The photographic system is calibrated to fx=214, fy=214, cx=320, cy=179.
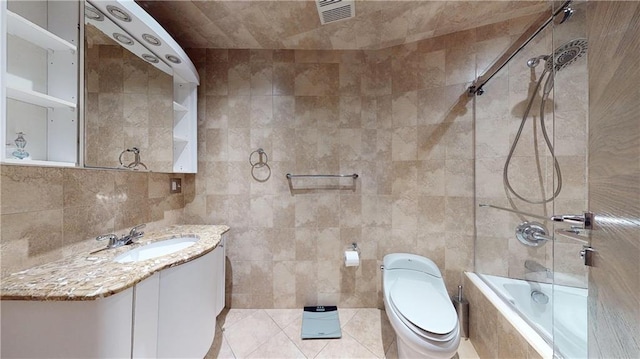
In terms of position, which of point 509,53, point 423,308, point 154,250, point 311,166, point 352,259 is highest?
point 509,53

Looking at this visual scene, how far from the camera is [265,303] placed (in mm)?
1785

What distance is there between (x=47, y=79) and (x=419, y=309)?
2.07m

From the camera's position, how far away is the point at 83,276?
2.64 feet

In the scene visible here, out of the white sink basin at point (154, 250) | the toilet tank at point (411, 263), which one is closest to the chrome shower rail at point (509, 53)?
the toilet tank at point (411, 263)

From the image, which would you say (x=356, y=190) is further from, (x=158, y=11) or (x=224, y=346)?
(x=158, y=11)

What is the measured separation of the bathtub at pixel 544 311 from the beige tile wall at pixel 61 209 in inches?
82.4

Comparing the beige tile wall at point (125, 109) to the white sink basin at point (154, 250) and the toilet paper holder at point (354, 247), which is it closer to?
the white sink basin at point (154, 250)

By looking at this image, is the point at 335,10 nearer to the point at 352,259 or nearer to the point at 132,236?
the point at 352,259

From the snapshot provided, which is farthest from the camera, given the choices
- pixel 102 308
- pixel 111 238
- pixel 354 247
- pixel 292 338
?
pixel 354 247

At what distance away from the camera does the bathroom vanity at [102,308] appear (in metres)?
0.72

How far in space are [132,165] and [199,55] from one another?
3.49ft

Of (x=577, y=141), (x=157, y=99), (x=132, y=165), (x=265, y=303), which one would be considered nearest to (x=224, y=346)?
(x=265, y=303)

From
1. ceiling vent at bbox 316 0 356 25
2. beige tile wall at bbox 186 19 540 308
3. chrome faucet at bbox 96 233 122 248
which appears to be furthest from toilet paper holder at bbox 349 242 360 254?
ceiling vent at bbox 316 0 356 25

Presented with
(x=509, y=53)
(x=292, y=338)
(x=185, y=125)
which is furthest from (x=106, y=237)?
(x=509, y=53)
